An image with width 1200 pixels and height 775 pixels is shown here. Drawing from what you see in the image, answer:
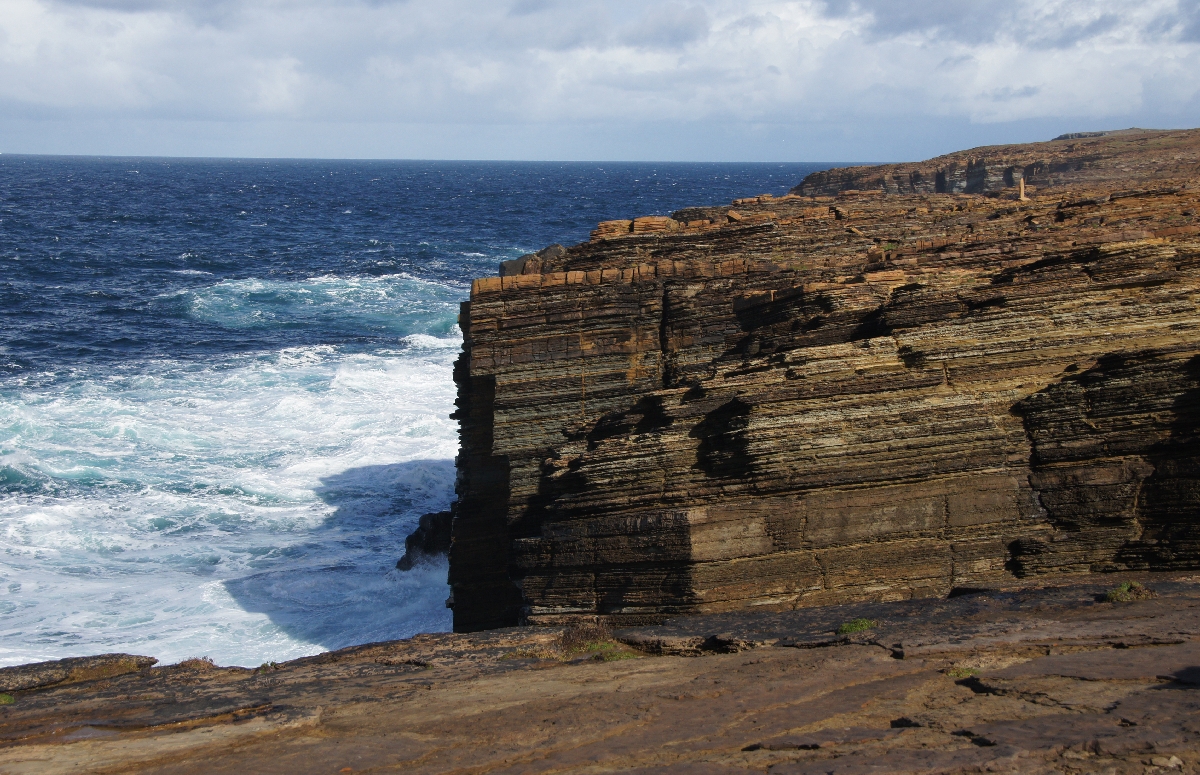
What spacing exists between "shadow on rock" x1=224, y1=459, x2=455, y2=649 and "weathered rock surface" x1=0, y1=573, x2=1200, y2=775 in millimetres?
6712

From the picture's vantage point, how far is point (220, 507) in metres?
25.4

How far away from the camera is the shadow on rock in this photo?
20.3 meters

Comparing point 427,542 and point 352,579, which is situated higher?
point 427,542

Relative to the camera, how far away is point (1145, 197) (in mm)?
Answer: 21031

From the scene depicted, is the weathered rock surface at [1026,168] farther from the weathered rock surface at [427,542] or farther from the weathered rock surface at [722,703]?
the weathered rock surface at [722,703]

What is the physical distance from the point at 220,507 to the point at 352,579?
5.29 m

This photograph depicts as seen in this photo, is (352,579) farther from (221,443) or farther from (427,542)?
(221,443)

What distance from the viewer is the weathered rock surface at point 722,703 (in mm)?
8102

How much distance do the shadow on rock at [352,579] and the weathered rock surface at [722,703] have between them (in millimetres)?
6712

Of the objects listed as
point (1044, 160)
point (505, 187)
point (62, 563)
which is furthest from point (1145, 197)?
point (505, 187)

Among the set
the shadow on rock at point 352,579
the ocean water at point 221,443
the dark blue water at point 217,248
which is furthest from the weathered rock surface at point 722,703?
the dark blue water at point 217,248

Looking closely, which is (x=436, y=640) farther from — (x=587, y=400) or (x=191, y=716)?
(x=587, y=400)

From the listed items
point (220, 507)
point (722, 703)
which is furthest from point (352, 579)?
point (722, 703)

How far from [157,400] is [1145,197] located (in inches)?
1175
